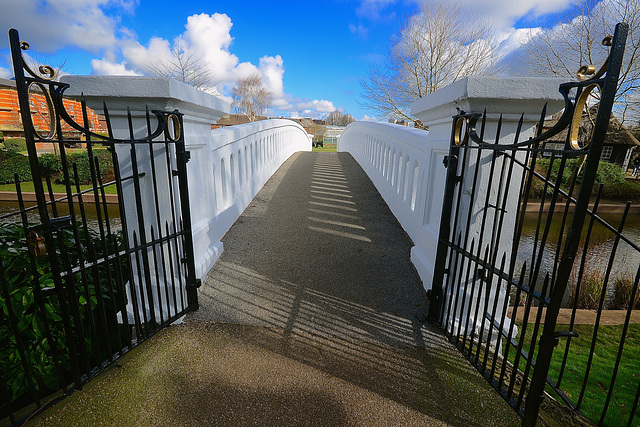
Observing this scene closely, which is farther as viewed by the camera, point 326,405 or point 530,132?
point 530,132

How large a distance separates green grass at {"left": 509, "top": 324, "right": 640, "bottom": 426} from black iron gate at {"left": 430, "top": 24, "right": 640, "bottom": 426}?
0.02 meters

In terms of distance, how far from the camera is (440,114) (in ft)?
9.82

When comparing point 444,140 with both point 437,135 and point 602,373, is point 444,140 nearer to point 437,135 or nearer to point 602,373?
point 437,135

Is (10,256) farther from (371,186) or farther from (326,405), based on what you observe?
(371,186)

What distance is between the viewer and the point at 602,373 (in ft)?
10.2

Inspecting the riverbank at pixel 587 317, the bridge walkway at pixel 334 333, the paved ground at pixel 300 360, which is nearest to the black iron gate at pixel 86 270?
the paved ground at pixel 300 360

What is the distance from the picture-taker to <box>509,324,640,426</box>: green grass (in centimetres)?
254

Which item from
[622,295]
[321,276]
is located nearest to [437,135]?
[321,276]

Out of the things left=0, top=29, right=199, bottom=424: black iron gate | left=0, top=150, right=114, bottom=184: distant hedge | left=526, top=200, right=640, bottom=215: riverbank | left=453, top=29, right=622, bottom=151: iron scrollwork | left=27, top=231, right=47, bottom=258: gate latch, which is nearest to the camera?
left=453, top=29, right=622, bottom=151: iron scrollwork

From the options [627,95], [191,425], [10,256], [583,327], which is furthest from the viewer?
[627,95]

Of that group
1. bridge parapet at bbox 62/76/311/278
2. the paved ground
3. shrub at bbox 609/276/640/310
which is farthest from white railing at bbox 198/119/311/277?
shrub at bbox 609/276/640/310

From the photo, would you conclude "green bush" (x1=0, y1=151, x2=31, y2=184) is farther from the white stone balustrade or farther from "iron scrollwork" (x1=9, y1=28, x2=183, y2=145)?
the white stone balustrade

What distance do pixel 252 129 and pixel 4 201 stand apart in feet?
35.4

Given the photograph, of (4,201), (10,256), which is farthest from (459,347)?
(4,201)
